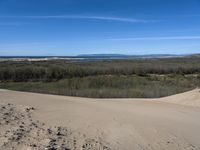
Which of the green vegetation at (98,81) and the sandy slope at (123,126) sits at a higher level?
the sandy slope at (123,126)

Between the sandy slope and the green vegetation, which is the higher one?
the sandy slope

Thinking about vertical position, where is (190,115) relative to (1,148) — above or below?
below

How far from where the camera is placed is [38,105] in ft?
34.1

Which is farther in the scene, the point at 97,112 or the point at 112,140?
the point at 97,112

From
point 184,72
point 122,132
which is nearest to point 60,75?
point 184,72

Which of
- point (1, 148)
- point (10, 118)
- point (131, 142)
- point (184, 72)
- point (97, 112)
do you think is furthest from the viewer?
point (184, 72)

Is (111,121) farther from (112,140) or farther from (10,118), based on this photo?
(10,118)

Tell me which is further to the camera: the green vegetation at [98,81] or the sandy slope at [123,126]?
the green vegetation at [98,81]

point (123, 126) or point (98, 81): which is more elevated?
point (123, 126)

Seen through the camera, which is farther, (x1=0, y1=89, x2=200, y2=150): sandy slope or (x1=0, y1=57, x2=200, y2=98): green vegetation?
(x1=0, y1=57, x2=200, y2=98): green vegetation

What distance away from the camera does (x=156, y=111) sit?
10.5 metres

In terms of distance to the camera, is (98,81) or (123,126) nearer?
(123,126)

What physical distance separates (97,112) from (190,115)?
3478 mm

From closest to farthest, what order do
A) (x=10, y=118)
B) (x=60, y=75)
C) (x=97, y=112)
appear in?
(x=10, y=118) → (x=97, y=112) → (x=60, y=75)
